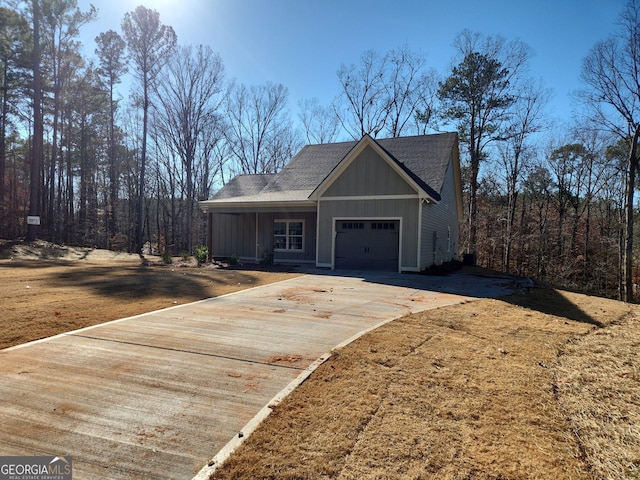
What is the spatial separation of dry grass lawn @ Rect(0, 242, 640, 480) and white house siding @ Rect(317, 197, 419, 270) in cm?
713

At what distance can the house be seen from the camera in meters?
13.5

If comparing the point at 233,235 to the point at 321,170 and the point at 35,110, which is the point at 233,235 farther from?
the point at 35,110

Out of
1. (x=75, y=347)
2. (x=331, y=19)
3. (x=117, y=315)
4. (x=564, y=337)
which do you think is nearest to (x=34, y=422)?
(x=75, y=347)

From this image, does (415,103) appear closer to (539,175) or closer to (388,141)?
(539,175)

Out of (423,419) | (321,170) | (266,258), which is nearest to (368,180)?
(321,170)

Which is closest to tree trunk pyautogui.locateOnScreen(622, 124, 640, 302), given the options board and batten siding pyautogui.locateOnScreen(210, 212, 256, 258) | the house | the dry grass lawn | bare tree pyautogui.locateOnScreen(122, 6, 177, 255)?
the house

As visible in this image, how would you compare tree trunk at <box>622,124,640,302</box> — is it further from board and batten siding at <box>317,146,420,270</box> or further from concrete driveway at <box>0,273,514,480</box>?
concrete driveway at <box>0,273,514,480</box>

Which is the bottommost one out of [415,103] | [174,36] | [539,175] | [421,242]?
[421,242]

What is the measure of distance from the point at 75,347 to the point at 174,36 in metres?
25.9

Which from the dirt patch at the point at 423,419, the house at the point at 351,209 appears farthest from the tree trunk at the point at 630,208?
the dirt patch at the point at 423,419

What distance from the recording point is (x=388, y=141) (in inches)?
709

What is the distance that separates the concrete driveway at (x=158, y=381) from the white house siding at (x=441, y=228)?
7669 millimetres

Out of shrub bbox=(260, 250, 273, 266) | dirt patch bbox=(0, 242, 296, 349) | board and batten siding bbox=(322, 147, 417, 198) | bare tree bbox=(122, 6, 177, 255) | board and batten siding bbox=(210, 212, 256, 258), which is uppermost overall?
bare tree bbox=(122, 6, 177, 255)

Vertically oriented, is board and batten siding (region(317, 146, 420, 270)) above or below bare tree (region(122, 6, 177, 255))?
below
